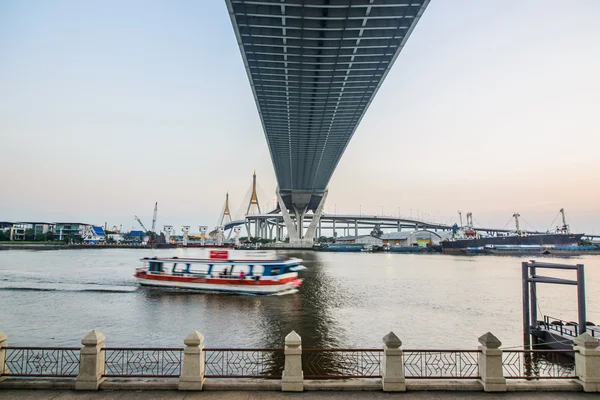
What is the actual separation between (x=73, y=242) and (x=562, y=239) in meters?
200

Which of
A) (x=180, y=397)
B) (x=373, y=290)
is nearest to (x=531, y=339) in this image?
(x=180, y=397)

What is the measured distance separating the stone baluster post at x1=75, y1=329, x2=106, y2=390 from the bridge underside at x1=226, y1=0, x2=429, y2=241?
95.5 ft

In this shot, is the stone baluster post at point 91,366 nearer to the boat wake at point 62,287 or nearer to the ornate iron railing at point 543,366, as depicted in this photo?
the ornate iron railing at point 543,366

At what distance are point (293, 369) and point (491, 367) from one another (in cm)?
435

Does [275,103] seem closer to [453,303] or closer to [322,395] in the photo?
[453,303]

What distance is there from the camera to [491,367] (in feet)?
29.8

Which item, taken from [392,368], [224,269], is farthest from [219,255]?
[392,368]

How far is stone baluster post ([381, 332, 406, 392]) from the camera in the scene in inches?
356

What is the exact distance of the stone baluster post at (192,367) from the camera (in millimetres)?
9047

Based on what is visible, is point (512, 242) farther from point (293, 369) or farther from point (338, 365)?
point (293, 369)

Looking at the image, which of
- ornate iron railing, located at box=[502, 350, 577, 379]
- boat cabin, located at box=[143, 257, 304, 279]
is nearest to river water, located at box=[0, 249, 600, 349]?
boat cabin, located at box=[143, 257, 304, 279]

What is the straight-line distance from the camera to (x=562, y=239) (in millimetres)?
131750

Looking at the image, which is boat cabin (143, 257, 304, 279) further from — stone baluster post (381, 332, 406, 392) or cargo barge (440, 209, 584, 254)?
cargo barge (440, 209, 584, 254)

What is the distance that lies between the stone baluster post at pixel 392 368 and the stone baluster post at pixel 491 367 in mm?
1805
